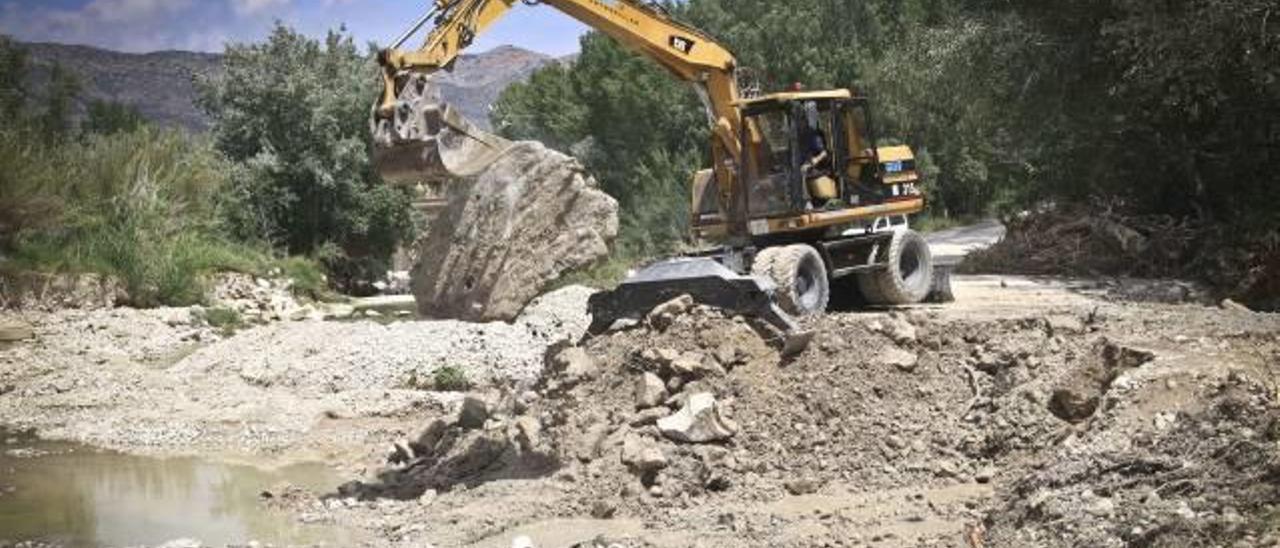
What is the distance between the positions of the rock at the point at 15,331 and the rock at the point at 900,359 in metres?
13.0

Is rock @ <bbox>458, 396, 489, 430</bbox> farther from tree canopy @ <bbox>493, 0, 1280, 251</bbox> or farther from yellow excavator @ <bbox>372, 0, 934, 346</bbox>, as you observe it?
tree canopy @ <bbox>493, 0, 1280, 251</bbox>

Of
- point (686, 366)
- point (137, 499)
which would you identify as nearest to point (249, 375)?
point (137, 499)

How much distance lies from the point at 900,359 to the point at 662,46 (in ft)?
16.5

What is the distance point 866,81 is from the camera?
35.8 meters

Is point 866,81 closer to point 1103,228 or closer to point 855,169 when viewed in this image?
point 1103,228

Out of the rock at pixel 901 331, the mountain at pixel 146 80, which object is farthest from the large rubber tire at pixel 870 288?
the mountain at pixel 146 80

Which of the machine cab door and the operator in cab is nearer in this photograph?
the operator in cab

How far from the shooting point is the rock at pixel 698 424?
8.48m

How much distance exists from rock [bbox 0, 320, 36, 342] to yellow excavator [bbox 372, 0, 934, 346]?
814cm

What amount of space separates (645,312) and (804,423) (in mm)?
2066

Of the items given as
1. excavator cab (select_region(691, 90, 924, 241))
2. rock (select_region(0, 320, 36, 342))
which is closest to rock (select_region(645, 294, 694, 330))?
excavator cab (select_region(691, 90, 924, 241))

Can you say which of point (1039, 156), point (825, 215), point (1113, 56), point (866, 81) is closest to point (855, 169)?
point (825, 215)

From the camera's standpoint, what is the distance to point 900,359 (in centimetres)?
921

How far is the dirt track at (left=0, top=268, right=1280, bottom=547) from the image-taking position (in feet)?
20.4
